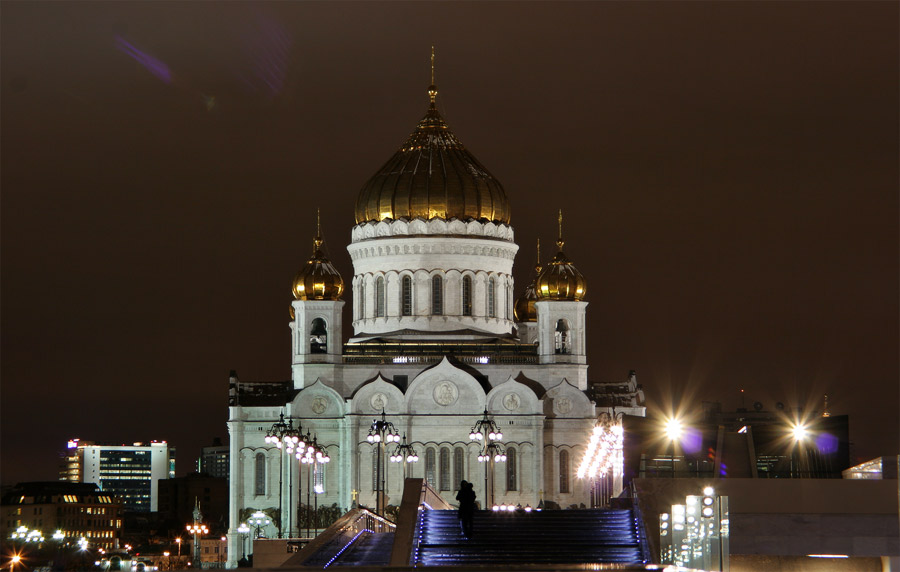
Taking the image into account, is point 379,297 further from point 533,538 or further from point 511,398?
point 533,538

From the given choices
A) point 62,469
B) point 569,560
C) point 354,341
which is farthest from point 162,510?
point 569,560

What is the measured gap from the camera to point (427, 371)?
6806cm

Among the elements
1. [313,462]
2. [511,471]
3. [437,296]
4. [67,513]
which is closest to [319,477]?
[511,471]

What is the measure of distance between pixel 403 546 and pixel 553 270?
129 ft

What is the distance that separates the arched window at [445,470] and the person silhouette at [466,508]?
32.7 m

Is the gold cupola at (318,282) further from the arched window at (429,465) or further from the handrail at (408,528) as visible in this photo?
the handrail at (408,528)

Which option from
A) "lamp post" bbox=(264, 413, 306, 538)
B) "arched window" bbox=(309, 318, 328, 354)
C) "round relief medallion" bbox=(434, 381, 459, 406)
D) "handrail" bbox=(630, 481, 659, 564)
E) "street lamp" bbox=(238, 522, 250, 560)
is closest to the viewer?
"handrail" bbox=(630, 481, 659, 564)

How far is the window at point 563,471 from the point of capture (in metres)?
67.4

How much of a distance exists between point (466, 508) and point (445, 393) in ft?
114

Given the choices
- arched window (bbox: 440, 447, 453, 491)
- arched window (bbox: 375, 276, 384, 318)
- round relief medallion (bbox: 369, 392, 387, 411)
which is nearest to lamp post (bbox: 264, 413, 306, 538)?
round relief medallion (bbox: 369, 392, 387, 411)

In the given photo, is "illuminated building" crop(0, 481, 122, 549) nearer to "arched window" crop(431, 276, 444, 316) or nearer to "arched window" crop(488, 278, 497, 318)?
"arched window" crop(431, 276, 444, 316)

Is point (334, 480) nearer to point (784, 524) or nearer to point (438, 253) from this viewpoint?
point (438, 253)

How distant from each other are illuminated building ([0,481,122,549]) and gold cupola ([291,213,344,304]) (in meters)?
60.1

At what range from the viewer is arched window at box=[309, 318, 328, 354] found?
69.5 meters
